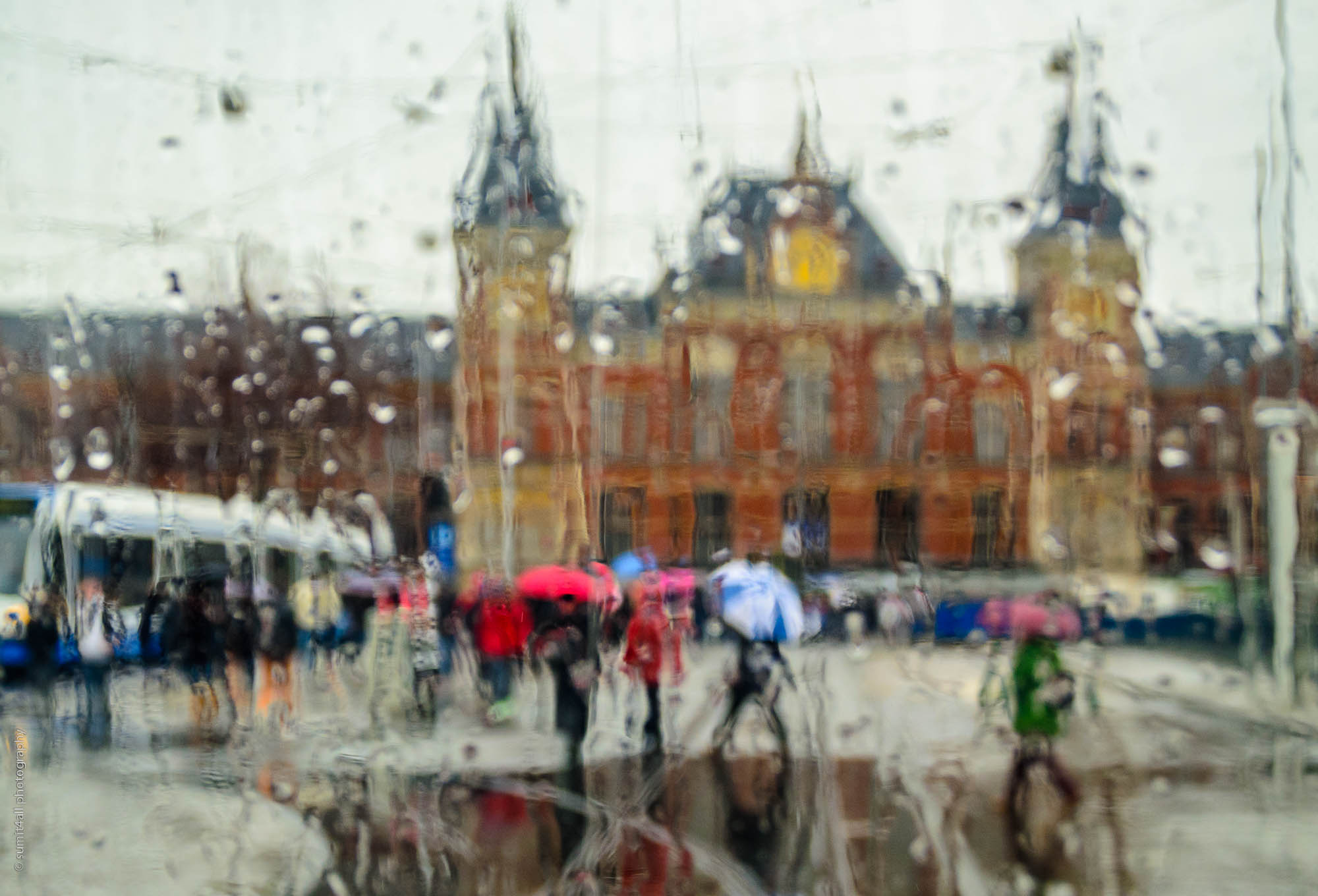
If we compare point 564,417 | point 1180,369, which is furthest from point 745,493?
point 1180,369

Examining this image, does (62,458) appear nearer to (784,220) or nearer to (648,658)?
(784,220)

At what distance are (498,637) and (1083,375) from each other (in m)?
34.3

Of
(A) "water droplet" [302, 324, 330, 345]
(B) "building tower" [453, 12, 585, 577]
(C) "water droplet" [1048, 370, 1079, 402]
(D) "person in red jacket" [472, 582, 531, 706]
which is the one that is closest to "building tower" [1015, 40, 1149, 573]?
(C) "water droplet" [1048, 370, 1079, 402]

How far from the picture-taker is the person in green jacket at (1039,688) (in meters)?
9.91

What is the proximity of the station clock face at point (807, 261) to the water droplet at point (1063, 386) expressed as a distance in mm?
8098

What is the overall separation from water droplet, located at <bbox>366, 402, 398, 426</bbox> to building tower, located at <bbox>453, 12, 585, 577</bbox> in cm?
442

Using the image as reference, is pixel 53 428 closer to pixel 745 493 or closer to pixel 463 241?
pixel 463 241

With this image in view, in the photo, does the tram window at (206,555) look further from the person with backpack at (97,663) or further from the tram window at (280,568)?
the person with backpack at (97,663)

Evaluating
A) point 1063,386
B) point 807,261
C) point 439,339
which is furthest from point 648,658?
point 439,339

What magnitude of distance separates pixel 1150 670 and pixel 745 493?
76.9 ft

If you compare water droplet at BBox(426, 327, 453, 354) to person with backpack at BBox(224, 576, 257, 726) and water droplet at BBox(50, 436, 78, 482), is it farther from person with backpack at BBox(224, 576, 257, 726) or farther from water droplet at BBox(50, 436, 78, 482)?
person with backpack at BBox(224, 576, 257, 726)

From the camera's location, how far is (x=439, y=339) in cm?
5153

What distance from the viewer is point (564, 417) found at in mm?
44656

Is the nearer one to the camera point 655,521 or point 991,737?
point 991,737
